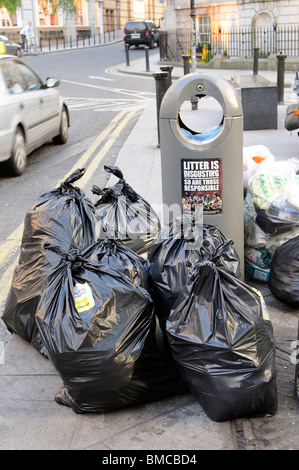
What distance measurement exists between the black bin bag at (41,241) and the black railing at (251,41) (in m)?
19.4

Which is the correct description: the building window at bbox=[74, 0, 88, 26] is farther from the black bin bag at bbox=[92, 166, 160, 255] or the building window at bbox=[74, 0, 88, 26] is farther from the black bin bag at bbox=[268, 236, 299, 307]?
the black bin bag at bbox=[268, 236, 299, 307]

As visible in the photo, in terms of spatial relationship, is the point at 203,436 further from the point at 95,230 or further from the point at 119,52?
the point at 119,52

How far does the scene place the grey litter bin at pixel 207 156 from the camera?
4027mm

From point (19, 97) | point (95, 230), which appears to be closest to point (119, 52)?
point (19, 97)

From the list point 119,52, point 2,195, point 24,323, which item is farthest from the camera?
point 119,52

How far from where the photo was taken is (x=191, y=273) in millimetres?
3193

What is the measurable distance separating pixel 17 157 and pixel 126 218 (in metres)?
4.41

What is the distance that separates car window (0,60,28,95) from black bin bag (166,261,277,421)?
6.40 metres

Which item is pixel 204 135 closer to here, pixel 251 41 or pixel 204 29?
pixel 251 41

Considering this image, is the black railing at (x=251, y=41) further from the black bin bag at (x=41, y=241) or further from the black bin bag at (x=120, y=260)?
the black bin bag at (x=120, y=260)

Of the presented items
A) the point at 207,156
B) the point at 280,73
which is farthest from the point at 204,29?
the point at 207,156

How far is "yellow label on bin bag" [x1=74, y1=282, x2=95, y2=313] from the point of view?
3.07 m

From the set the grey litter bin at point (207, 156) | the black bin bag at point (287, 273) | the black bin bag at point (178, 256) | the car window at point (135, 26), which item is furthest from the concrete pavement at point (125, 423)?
the car window at point (135, 26)

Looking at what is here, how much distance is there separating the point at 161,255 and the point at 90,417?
1003 millimetres
